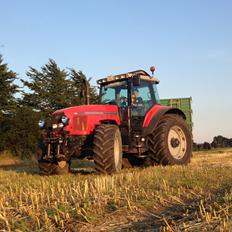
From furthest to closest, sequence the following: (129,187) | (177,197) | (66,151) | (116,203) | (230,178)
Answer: (66,151), (230,178), (129,187), (177,197), (116,203)

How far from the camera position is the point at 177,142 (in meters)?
11.1

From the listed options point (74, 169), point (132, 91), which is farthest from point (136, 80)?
point (74, 169)

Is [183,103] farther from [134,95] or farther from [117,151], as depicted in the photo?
[117,151]

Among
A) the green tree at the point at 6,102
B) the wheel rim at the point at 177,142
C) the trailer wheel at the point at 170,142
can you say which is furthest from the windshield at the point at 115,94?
the green tree at the point at 6,102

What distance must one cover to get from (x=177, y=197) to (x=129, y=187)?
1.00 metres

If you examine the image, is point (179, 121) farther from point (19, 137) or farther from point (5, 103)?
point (5, 103)

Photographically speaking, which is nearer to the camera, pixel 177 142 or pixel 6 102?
pixel 177 142

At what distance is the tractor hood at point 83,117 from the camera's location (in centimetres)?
970

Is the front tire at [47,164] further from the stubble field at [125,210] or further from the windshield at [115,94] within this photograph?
the stubble field at [125,210]

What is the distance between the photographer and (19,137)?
2450cm

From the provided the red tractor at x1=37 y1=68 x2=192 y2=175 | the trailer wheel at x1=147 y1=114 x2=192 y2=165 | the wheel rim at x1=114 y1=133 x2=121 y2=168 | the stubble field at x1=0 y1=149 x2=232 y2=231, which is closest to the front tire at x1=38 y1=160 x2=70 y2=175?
the red tractor at x1=37 y1=68 x2=192 y2=175

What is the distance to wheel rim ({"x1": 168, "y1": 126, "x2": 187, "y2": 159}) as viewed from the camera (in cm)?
1100

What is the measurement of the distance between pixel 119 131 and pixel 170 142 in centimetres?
190

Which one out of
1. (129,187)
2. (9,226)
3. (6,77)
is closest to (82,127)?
(129,187)
